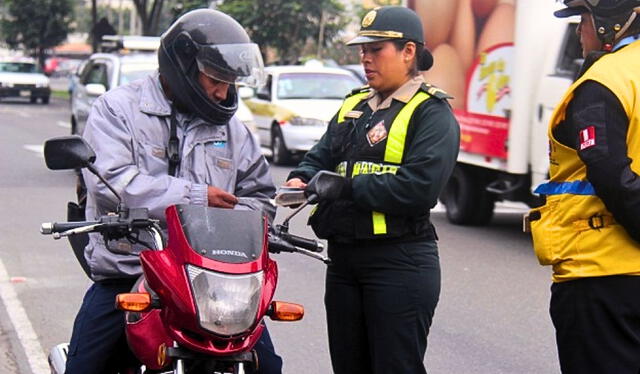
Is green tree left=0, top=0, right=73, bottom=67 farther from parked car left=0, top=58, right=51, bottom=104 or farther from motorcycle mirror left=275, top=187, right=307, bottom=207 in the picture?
motorcycle mirror left=275, top=187, right=307, bottom=207

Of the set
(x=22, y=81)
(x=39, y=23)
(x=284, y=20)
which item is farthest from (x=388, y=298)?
(x=39, y=23)

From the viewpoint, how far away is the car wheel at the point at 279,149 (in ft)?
58.6

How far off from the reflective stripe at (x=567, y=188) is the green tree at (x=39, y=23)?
47854 millimetres

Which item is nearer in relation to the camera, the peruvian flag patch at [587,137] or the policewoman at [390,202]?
the peruvian flag patch at [587,137]

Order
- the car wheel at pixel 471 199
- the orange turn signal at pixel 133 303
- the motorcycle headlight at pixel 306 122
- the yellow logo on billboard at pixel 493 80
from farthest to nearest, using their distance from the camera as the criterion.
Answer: the motorcycle headlight at pixel 306 122, the car wheel at pixel 471 199, the yellow logo on billboard at pixel 493 80, the orange turn signal at pixel 133 303

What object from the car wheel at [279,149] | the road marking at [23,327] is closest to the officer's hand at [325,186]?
the road marking at [23,327]

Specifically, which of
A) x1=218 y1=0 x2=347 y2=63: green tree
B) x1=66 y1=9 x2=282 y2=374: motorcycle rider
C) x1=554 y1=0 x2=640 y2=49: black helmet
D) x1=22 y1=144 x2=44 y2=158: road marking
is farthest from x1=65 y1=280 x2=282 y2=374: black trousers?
x1=218 y1=0 x2=347 y2=63: green tree

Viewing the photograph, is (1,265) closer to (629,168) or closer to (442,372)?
(442,372)

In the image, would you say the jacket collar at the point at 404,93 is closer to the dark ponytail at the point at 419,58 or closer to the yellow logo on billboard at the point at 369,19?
the dark ponytail at the point at 419,58

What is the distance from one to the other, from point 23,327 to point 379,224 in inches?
149

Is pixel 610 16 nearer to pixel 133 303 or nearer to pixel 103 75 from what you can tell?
pixel 133 303

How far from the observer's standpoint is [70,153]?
11.0 feet

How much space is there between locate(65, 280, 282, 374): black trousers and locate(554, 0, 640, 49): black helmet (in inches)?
56.4

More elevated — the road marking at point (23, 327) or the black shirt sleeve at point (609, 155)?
the black shirt sleeve at point (609, 155)
